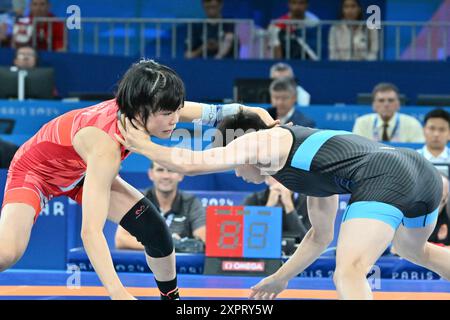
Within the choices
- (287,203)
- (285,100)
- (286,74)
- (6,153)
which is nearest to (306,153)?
(287,203)

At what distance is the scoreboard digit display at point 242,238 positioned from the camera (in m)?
5.55

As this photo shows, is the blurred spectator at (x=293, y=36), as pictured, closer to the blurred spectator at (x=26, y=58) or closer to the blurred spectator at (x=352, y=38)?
the blurred spectator at (x=352, y=38)

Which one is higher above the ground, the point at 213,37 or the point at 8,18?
the point at 8,18

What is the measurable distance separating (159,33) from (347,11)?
2234 mm

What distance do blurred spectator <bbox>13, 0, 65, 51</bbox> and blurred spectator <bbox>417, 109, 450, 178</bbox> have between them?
15.0 ft

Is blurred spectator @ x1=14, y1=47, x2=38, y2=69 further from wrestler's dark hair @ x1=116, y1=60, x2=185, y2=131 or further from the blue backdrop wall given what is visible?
wrestler's dark hair @ x1=116, y1=60, x2=185, y2=131

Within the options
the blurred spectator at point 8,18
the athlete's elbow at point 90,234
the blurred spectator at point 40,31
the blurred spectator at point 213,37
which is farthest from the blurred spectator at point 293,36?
the athlete's elbow at point 90,234

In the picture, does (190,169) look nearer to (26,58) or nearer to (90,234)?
(90,234)

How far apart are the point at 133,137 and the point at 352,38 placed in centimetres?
632

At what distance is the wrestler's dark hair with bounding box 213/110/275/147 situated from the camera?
11.8 feet

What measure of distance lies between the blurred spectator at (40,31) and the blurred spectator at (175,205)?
12.9 ft

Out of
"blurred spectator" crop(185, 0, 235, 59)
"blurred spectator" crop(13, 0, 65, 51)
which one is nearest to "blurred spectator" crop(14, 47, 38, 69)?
"blurred spectator" crop(13, 0, 65, 51)

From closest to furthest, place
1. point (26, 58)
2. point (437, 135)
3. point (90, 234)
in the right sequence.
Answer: point (90, 234) → point (437, 135) → point (26, 58)

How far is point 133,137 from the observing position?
3.43m
